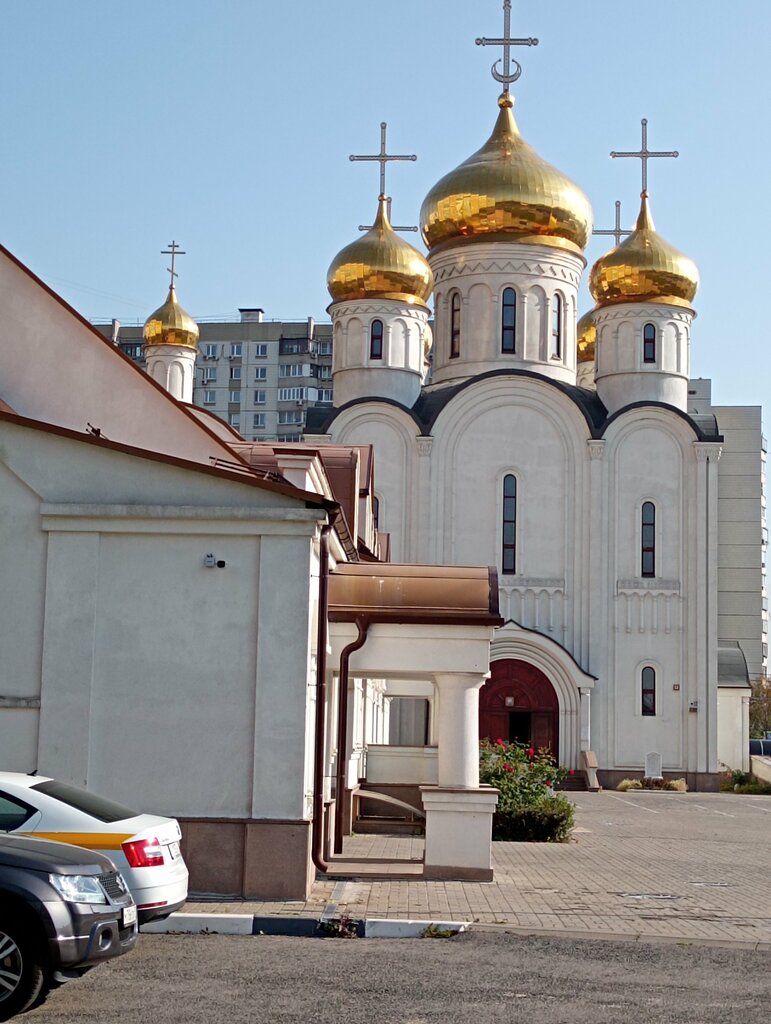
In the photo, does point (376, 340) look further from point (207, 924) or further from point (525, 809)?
point (207, 924)

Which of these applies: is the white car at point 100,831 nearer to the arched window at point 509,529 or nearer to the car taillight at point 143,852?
the car taillight at point 143,852

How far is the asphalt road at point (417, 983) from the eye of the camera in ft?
25.0

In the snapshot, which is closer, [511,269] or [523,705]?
[523,705]

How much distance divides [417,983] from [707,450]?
2904 centimetres

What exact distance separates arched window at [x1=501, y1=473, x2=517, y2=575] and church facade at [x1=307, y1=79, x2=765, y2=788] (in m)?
0.05

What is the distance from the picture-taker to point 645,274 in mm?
38250

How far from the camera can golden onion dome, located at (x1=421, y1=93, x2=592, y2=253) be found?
3753 centimetres

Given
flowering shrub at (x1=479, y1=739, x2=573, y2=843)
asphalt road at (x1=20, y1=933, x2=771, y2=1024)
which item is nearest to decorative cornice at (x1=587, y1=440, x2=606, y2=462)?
flowering shrub at (x1=479, y1=739, x2=573, y2=843)

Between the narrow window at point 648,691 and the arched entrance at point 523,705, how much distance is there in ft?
6.87

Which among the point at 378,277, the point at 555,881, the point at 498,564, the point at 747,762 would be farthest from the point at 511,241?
the point at 555,881

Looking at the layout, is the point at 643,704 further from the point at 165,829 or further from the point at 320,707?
the point at 165,829

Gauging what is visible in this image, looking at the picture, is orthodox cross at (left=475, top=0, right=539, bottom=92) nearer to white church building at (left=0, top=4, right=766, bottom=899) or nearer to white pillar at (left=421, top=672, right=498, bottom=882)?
white church building at (left=0, top=4, right=766, bottom=899)

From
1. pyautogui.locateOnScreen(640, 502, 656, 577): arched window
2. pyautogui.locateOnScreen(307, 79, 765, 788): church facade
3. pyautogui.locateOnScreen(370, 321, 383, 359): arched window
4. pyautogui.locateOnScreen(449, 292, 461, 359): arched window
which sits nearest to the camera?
pyautogui.locateOnScreen(307, 79, 765, 788): church facade

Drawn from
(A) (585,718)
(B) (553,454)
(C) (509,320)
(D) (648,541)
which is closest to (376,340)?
(C) (509,320)
